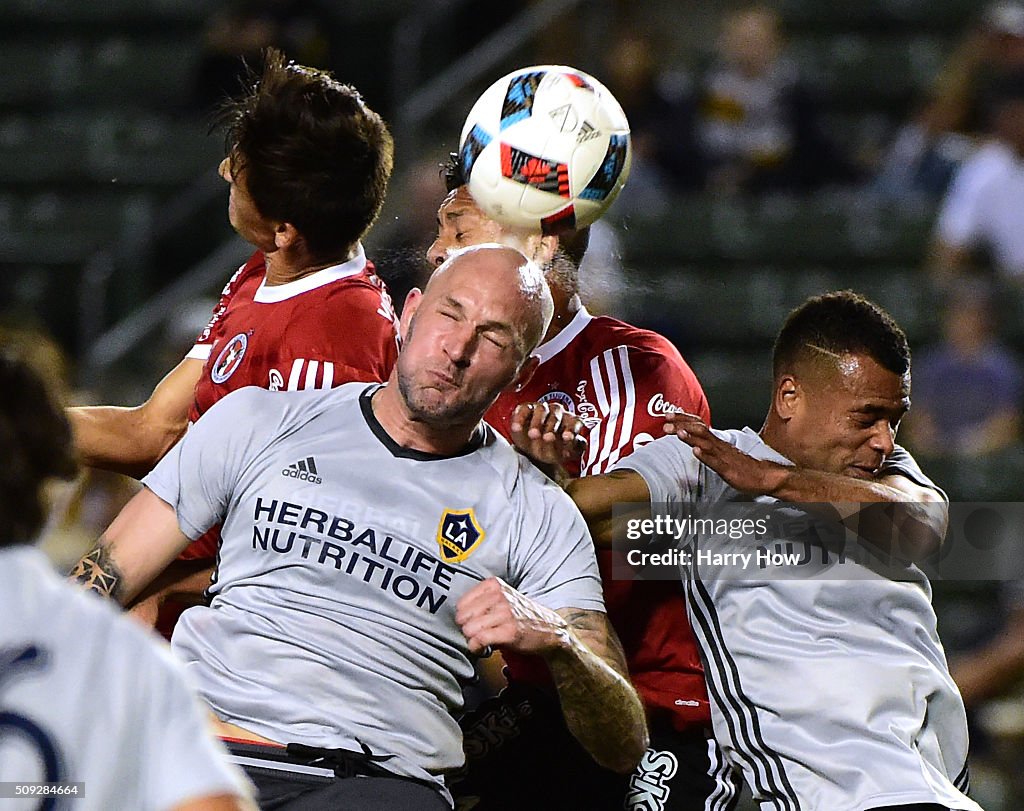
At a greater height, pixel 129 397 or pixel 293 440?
pixel 293 440

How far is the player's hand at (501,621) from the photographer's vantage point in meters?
3.04

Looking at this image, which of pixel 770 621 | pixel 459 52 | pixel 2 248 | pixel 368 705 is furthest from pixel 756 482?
pixel 2 248

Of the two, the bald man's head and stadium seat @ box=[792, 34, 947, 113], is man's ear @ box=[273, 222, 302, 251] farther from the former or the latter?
stadium seat @ box=[792, 34, 947, 113]

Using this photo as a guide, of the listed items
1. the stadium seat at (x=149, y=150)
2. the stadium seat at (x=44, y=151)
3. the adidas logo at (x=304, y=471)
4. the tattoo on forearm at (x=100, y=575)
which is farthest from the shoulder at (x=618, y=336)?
the stadium seat at (x=44, y=151)

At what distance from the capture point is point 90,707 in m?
2.03

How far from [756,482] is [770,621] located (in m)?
0.37

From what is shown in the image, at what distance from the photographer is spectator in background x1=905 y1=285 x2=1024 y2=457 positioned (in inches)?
323

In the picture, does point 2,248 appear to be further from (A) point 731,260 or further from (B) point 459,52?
(A) point 731,260

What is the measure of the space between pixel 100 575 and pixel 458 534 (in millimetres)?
772

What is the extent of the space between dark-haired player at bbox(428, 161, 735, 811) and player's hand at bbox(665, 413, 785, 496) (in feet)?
1.07

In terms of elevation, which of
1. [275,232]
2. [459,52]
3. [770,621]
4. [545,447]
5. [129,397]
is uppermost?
[459,52]

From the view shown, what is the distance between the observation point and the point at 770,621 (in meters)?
3.88

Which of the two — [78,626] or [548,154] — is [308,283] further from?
[78,626]

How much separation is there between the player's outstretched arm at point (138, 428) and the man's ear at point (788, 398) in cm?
160
